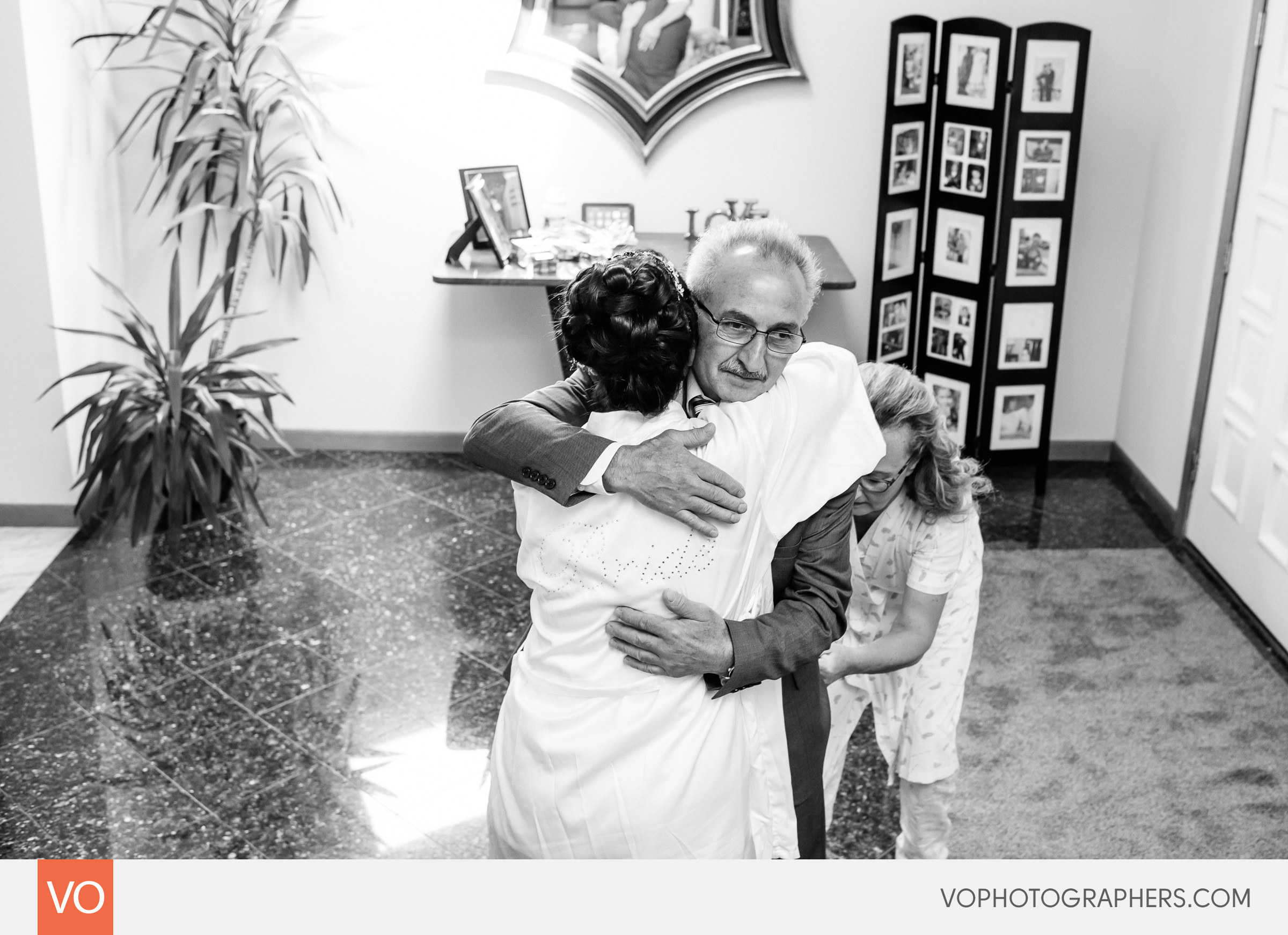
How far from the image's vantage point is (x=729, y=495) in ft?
5.18

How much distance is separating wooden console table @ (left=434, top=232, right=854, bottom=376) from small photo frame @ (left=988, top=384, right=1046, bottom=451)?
2.81 feet

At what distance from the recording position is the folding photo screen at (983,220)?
4.87m

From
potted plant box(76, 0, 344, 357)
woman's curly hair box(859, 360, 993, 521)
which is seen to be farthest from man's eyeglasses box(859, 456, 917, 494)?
potted plant box(76, 0, 344, 357)

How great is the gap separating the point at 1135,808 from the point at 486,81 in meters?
3.59

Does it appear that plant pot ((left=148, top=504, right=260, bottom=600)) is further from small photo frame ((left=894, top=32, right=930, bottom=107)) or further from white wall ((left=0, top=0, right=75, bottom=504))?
small photo frame ((left=894, top=32, right=930, bottom=107))

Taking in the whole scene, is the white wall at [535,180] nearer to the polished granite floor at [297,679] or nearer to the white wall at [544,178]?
the white wall at [544,178]

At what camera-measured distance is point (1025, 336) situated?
5.18 m

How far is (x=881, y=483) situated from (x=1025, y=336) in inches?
124

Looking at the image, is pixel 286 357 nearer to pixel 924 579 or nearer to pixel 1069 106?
pixel 1069 106

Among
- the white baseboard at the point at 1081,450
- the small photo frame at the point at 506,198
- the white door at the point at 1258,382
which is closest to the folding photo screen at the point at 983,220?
the white baseboard at the point at 1081,450

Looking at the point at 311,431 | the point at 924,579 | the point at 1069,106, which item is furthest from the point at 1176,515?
the point at 311,431

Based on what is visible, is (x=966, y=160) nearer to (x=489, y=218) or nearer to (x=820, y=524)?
(x=489, y=218)

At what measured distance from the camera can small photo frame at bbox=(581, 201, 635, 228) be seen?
17.4 feet

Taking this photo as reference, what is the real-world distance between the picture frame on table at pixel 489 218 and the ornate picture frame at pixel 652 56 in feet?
1.79
